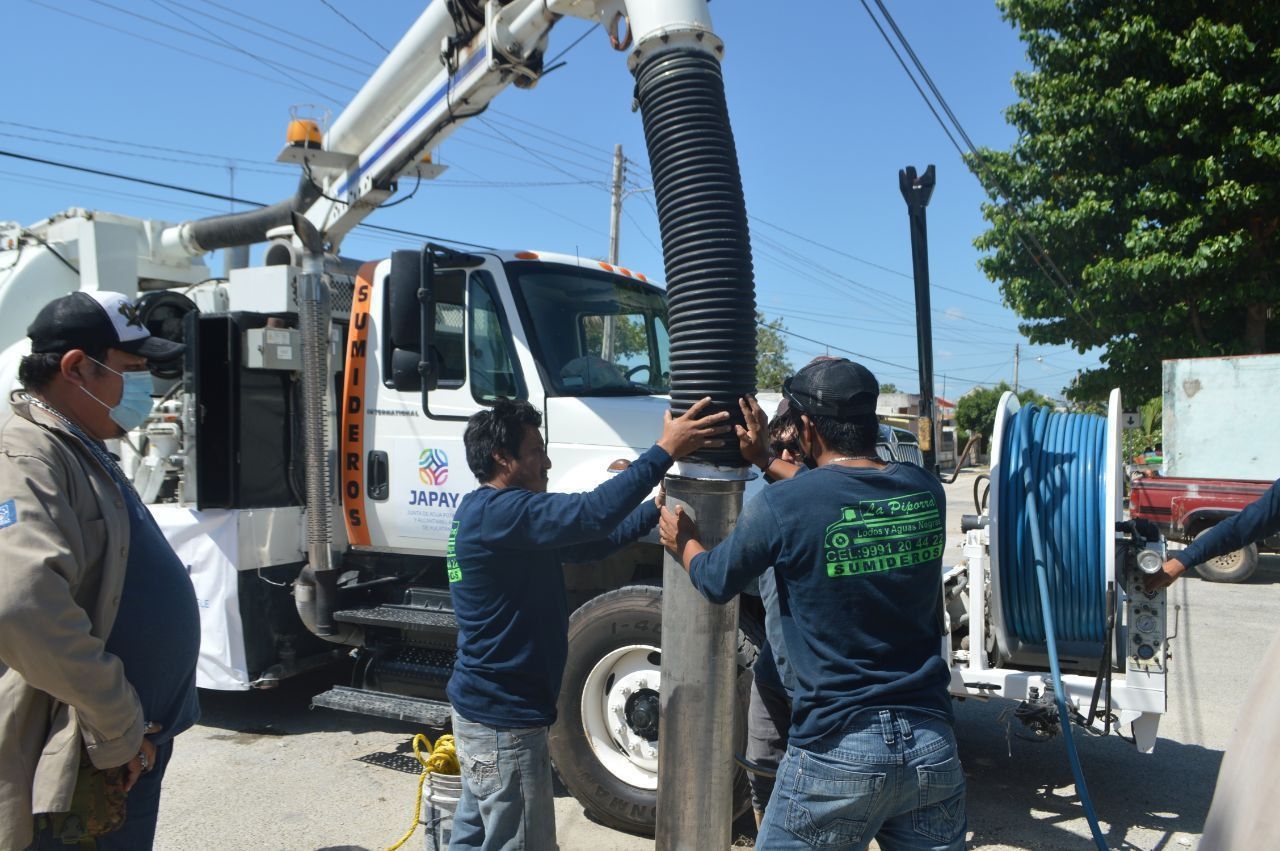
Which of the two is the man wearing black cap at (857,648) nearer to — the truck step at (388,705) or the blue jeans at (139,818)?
the blue jeans at (139,818)

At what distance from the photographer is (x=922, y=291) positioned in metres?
5.68

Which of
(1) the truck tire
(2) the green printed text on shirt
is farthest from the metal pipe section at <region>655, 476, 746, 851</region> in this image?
(1) the truck tire

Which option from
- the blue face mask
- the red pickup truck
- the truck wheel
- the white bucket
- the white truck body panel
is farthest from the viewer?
the white truck body panel

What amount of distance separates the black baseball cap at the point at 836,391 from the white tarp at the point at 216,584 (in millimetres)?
4235

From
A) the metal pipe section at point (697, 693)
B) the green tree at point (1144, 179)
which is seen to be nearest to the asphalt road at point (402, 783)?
the metal pipe section at point (697, 693)

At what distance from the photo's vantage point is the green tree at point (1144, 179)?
40.3 ft

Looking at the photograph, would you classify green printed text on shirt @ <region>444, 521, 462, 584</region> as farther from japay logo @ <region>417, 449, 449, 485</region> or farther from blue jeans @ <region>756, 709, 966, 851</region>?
japay logo @ <region>417, 449, 449, 485</region>

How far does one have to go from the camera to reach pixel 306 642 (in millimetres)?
6121

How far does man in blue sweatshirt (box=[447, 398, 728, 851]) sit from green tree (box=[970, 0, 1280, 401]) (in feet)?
40.3

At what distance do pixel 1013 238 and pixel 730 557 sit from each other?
555 inches

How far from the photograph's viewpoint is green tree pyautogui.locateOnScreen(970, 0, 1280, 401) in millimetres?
12273

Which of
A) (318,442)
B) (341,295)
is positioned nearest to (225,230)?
(341,295)

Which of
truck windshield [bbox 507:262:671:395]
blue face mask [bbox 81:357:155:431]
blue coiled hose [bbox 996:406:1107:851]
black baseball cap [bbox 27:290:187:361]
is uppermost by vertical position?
truck windshield [bbox 507:262:671:395]

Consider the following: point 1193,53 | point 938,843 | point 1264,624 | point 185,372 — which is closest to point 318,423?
point 185,372
